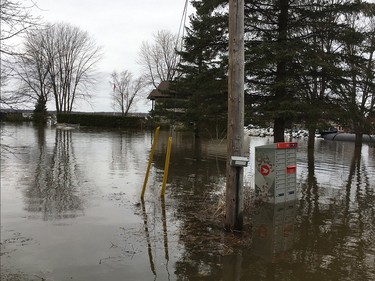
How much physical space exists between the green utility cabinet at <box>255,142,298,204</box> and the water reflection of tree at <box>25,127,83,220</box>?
3.75 meters

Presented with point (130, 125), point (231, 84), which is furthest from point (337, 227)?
point (130, 125)

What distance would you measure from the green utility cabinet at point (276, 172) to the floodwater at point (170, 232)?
11.3 inches

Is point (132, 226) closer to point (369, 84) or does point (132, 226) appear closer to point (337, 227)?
point (337, 227)

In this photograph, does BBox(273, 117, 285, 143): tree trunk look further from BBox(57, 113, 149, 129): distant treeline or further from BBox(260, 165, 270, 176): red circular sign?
BBox(57, 113, 149, 129): distant treeline

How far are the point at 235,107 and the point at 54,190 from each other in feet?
16.1

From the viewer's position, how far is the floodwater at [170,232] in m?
4.34

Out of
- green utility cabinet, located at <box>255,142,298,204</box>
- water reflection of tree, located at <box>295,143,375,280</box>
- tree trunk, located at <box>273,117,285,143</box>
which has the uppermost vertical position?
tree trunk, located at <box>273,117,285,143</box>

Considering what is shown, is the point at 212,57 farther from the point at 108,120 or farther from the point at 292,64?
the point at 108,120

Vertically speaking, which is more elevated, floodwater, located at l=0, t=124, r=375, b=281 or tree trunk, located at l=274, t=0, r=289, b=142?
tree trunk, located at l=274, t=0, r=289, b=142

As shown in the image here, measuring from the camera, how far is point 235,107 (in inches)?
217

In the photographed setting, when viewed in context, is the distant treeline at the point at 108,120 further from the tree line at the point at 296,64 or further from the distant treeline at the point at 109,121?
the tree line at the point at 296,64

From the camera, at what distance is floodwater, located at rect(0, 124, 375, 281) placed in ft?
14.3

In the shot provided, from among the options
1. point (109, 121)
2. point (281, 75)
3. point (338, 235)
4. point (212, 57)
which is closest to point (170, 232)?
point (338, 235)

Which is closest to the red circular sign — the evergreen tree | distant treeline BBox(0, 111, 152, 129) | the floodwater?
the floodwater
